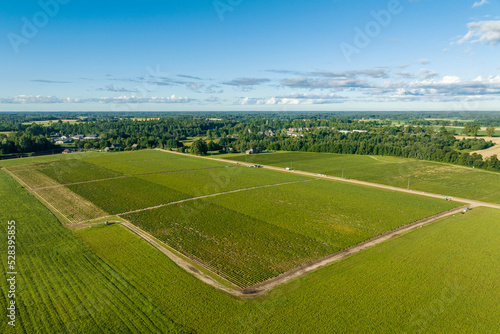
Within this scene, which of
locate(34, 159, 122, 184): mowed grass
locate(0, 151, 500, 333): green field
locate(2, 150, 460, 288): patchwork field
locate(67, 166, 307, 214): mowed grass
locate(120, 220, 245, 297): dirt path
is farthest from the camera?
locate(34, 159, 122, 184): mowed grass

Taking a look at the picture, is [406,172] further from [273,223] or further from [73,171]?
[73,171]

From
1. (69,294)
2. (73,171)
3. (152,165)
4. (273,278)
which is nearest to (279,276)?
(273,278)

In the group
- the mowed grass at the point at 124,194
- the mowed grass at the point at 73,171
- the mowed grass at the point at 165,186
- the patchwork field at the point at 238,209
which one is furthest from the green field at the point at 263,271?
the mowed grass at the point at 73,171

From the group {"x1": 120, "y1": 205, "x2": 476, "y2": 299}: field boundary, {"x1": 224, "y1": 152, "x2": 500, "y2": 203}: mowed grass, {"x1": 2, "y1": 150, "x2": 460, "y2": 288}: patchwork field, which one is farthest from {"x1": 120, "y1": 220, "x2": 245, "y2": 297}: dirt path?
{"x1": 224, "y1": 152, "x2": 500, "y2": 203}: mowed grass

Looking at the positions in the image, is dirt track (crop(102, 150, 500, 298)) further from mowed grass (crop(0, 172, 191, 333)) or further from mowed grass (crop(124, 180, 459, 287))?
mowed grass (crop(0, 172, 191, 333))

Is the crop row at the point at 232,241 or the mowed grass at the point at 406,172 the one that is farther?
the mowed grass at the point at 406,172

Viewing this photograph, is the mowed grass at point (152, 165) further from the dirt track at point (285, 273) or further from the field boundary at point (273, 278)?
the dirt track at point (285, 273)

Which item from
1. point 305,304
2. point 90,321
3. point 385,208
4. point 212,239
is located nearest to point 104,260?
point 90,321
